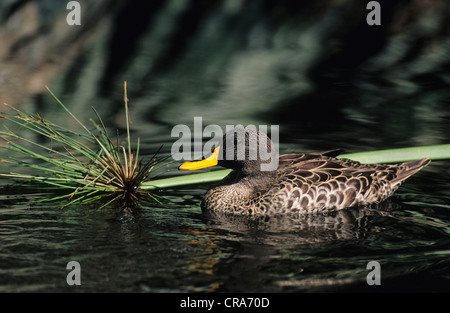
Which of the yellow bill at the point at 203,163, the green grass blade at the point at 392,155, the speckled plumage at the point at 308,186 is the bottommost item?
the speckled plumage at the point at 308,186

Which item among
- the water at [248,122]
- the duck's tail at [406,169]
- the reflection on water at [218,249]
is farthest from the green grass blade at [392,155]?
the reflection on water at [218,249]

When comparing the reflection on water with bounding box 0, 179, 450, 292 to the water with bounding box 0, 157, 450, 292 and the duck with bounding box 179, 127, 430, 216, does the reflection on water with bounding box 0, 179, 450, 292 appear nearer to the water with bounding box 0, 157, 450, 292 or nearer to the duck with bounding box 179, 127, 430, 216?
the water with bounding box 0, 157, 450, 292

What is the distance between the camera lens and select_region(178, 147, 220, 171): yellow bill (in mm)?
6758

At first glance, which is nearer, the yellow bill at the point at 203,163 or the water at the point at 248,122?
the water at the point at 248,122

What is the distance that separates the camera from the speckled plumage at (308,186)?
22.3 feet

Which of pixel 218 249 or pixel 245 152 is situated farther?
pixel 245 152

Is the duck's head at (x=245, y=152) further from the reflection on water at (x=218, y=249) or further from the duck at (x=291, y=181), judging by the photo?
the reflection on water at (x=218, y=249)

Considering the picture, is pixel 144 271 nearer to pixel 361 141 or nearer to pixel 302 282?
pixel 302 282

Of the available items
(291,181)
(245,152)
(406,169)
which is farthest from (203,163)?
(406,169)

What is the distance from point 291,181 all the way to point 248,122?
10.0 ft

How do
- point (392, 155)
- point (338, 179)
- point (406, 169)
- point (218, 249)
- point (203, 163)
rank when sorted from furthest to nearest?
point (406, 169), point (392, 155), point (338, 179), point (203, 163), point (218, 249)

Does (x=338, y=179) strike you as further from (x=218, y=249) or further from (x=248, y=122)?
(x=248, y=122)

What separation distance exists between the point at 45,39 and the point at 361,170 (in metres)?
9.43

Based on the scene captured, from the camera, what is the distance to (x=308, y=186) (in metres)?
6.86
